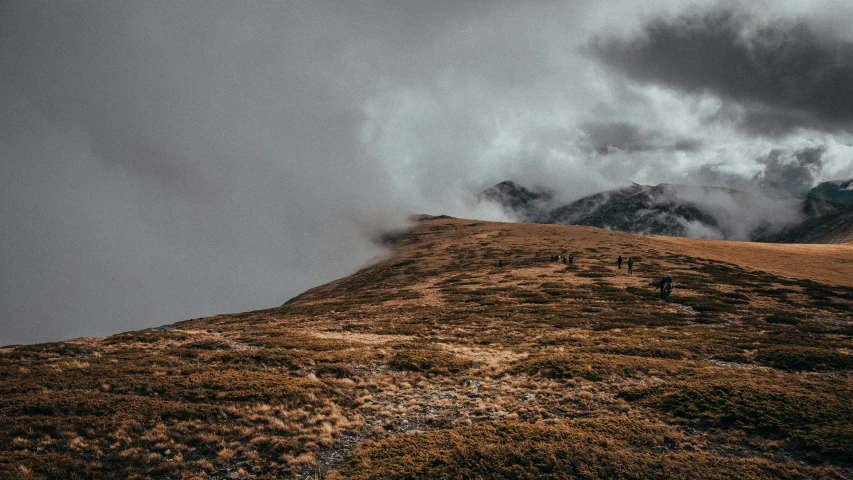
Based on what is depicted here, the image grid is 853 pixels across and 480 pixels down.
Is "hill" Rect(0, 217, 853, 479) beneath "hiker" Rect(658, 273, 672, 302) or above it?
beneath

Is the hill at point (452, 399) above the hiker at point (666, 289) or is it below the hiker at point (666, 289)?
below

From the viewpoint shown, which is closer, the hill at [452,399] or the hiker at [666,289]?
the hill at [452,399]

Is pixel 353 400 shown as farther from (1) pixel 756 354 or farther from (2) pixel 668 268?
(2) pixel 668 268

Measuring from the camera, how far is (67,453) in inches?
589

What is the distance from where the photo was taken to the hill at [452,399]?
15.1 meters

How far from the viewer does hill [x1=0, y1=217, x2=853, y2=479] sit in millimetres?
15102

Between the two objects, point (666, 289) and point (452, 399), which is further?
point (666, 289)

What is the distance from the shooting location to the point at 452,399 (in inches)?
852

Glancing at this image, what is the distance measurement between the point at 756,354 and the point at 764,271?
70.2m

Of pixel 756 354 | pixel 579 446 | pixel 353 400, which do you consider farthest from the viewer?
pixel 756 354

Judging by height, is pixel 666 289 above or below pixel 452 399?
above

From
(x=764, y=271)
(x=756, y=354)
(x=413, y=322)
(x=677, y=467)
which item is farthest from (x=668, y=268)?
(x=677, y=467)

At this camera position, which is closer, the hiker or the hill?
the hill

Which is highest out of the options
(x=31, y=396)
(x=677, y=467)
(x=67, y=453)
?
(x=31, y=396)
